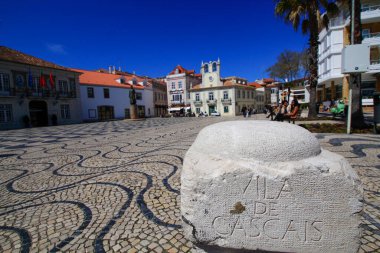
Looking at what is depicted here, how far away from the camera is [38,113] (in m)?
25.5

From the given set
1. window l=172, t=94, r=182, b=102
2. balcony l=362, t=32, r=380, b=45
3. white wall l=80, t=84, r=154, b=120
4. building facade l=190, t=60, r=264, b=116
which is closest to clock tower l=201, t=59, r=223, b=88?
building facade l=190, t=60, r=264, b=116

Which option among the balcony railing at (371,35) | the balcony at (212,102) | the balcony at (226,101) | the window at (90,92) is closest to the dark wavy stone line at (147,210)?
the balcony railing at (371,35)

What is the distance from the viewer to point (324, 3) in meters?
11.8

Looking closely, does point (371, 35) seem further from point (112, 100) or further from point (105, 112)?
point (105, 112)

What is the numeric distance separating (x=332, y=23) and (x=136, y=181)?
28.9 m

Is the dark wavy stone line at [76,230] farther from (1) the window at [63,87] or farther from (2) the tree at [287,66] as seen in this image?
(2) the tree at [287,66]

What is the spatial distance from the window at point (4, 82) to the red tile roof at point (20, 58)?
5.92 ft

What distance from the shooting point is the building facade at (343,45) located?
19.5m

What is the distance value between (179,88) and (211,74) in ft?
30.2

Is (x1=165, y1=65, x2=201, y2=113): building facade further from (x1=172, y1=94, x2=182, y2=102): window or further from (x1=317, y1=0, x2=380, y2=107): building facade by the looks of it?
(x1=317, y1=0, x2=380, y2=107): building facade

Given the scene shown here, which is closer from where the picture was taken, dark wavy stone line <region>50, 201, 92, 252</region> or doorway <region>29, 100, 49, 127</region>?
dark wavy stone line <region>50, 201, 92, 252</region>

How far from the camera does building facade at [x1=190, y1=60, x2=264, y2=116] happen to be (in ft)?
131

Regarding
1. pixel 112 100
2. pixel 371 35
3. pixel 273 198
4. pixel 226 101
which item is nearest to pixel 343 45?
pixel 371 35

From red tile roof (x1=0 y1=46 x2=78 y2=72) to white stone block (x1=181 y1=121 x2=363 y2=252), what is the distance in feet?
95.3
